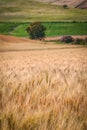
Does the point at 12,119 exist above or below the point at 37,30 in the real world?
above

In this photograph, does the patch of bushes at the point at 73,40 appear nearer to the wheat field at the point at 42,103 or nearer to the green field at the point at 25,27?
the green field at the point at 25,27

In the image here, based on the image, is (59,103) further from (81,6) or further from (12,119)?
(81,6)

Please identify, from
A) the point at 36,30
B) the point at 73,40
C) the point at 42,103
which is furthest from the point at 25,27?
the point at 42,103

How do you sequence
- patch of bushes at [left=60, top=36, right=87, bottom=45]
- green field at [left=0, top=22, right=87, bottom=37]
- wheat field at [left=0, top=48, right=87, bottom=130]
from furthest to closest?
green field at [left=0, top=22, right=87, bottom=37]
patch of bushes at [left=60, top=36, right=87, bottom=45]
wheat field at [left=0, top=48, right=87, bottom=130]

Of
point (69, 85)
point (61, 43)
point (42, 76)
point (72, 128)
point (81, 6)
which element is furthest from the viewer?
point (61, 43)

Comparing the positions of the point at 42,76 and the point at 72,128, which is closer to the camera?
the point at 72,128

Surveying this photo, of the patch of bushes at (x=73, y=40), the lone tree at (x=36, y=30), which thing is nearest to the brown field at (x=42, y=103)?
the patch of bushes at (x=73, y=40)

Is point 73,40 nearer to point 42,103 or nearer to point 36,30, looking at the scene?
point 36,30

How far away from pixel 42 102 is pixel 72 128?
1.34 feet

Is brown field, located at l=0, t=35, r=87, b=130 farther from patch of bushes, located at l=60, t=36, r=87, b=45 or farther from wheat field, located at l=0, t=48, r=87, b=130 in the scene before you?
patch of bushes, located at l=60, t=36, r=87, b=45

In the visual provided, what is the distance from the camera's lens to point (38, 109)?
217 centimetres

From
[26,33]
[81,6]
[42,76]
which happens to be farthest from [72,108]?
[26,33]

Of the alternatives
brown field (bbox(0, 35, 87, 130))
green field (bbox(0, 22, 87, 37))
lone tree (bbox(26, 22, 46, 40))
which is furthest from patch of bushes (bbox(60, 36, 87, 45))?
brown field (bbox(0, 35, 87, 130))

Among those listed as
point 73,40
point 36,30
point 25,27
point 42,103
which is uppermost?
point 42,103
